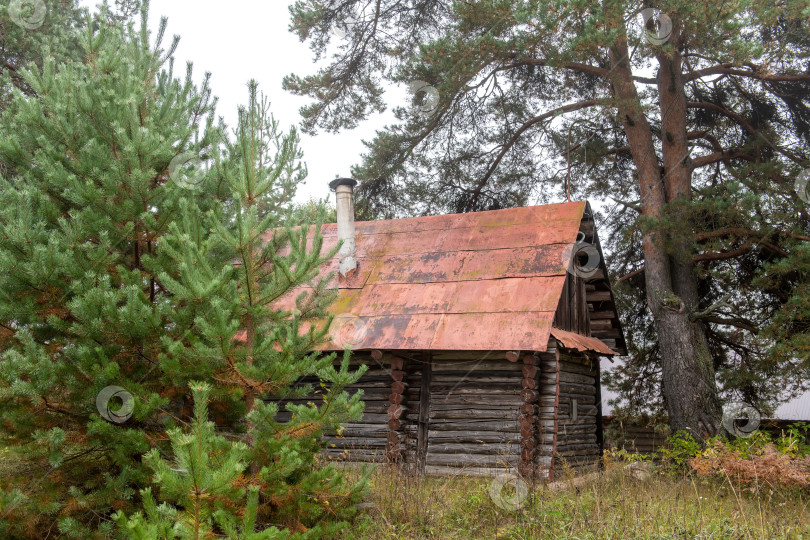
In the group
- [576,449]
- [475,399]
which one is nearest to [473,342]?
[475,399]

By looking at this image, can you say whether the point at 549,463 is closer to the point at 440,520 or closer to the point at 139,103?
the point at 440,520

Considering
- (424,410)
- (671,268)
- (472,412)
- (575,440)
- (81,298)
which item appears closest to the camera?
(81,298)

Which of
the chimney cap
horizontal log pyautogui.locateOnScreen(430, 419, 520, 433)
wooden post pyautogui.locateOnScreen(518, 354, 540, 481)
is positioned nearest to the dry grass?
wooden post pyautogui.locateOnScreen(518, 354, 540, 481)

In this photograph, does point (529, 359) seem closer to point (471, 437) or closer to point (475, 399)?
point (475, 399)

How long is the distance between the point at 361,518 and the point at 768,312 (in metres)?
10.8

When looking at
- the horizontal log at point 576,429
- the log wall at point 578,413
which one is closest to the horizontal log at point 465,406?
the log wall at point 578,413

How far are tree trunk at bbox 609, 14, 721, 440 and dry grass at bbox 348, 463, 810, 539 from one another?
139 inches

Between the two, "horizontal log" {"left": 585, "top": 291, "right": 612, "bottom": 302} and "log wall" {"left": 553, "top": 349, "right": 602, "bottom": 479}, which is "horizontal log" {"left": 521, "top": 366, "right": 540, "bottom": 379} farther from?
"horizontal log" {"left": 585, "top": 291, "right": 612, "bottom": 302}

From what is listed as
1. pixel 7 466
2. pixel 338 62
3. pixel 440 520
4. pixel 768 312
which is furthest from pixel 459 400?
pixel 338 62

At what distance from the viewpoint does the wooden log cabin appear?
33.5ft

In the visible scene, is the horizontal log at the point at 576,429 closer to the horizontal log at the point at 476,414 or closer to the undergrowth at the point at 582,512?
the horizontal log at the point at 476,414

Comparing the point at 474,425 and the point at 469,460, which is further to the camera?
the point at 474,425

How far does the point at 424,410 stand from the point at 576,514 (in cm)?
427

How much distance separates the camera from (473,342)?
33.0 ft
